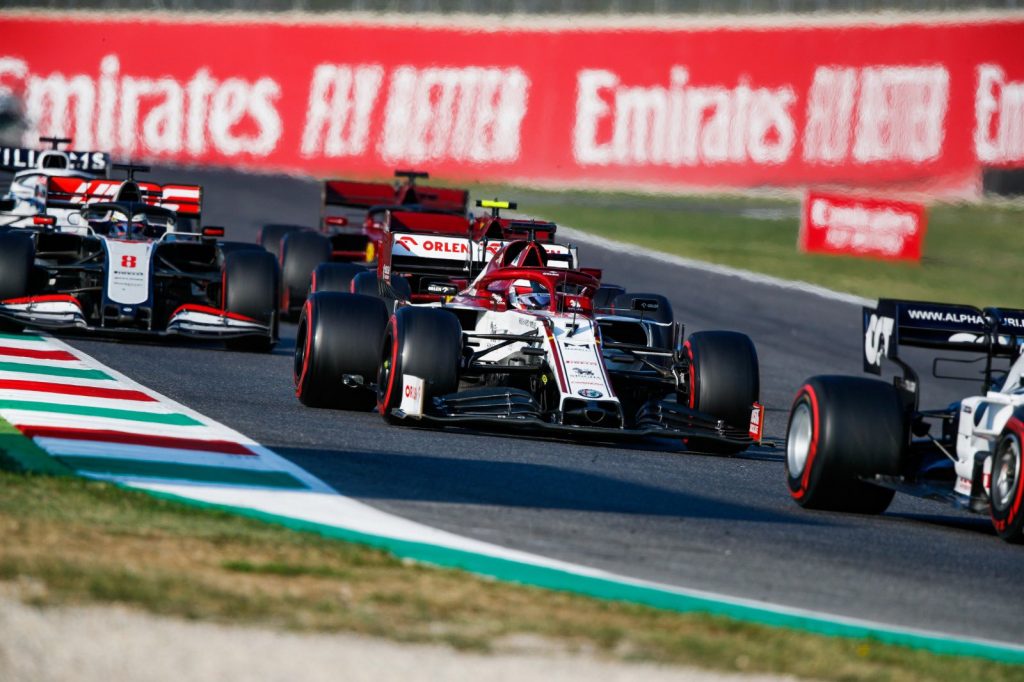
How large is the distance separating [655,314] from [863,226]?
47.1 ft

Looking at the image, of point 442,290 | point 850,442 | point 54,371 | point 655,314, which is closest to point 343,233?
point 442,290

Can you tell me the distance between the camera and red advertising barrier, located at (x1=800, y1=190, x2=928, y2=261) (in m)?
27.9

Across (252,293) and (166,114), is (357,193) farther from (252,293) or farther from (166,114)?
(166,114)

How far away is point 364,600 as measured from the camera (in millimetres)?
6137

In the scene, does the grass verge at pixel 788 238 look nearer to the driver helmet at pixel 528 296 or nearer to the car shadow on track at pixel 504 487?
the driver helmet at pixel 528 296

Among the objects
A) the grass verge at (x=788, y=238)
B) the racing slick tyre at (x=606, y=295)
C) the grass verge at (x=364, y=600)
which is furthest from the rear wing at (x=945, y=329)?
the grass verge at (x=788, y=238)

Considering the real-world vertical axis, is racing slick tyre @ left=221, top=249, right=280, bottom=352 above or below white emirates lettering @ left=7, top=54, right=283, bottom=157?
below

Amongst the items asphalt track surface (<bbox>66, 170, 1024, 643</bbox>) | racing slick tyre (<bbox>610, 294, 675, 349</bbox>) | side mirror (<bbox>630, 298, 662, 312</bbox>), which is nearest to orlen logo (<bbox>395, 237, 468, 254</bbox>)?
asphalt track surface (<bbox>66, 170, 1024, 643</bbox>)

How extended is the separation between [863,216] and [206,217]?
10.9 meters

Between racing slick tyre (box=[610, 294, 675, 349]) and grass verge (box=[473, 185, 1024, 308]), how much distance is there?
35.7ft

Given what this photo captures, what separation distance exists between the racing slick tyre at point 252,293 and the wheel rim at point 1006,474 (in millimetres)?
8669

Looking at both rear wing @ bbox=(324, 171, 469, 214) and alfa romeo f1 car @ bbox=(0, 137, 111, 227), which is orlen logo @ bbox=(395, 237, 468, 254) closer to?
alfa romeo f1 car @ bbox=(0, 137, 111, 227)

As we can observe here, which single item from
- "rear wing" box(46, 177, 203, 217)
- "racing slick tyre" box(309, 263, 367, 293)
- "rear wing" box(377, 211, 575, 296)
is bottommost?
"racing slick tyre" box(309, 263, 367, 293)

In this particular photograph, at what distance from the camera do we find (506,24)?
105ft
